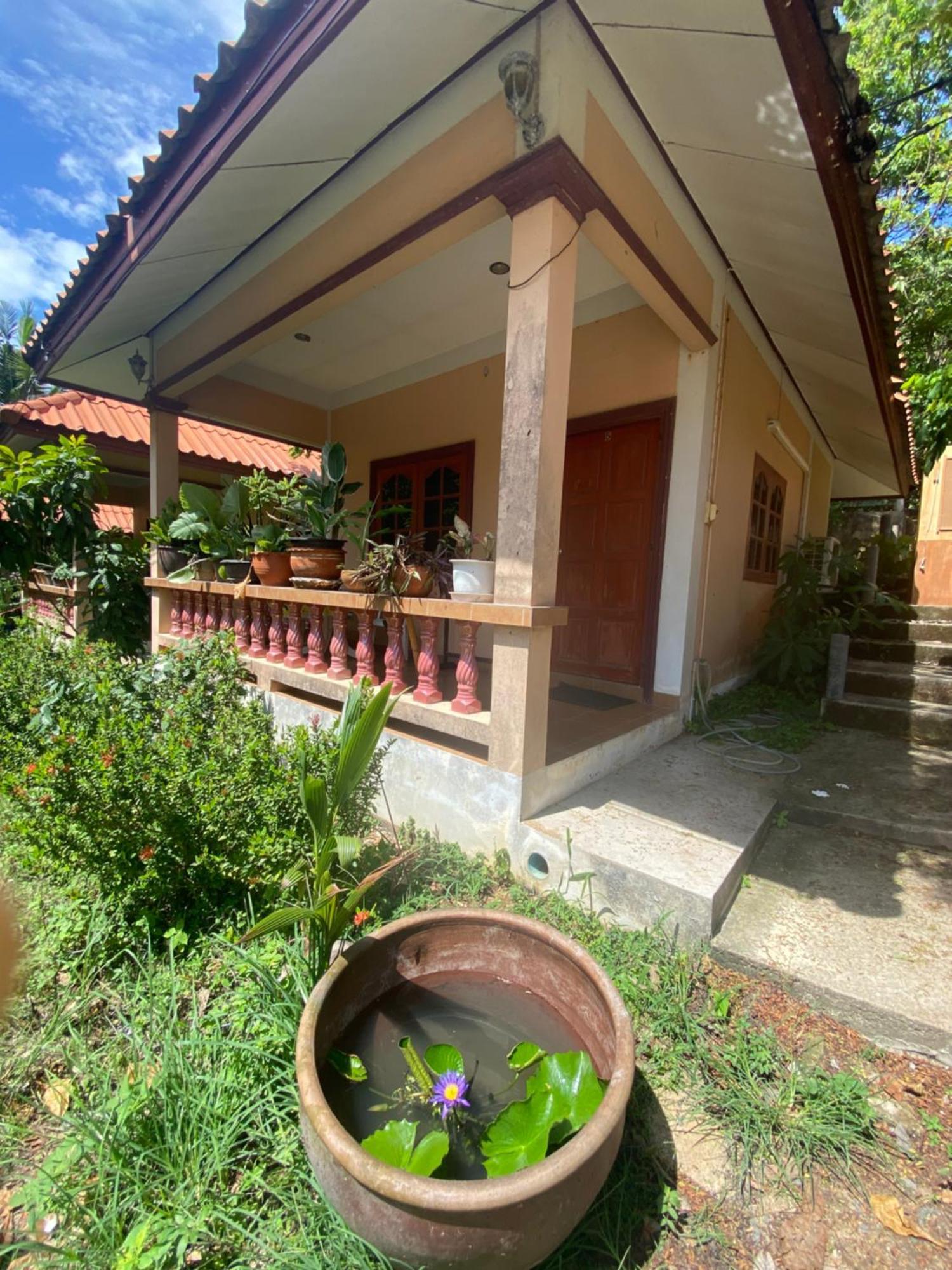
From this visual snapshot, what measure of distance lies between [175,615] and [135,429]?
11.0ft

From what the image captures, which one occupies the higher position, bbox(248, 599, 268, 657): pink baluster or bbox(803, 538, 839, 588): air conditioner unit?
bbox(803, 538, 839, 588): air conditioner unit

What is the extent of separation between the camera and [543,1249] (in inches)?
39.3

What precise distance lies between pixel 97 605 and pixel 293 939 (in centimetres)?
540

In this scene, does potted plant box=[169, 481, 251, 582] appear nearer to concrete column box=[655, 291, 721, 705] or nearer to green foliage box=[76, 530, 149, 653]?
green foliage box=[76, 530, 149, 653]

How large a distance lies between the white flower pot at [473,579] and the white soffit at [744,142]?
7.59 ft

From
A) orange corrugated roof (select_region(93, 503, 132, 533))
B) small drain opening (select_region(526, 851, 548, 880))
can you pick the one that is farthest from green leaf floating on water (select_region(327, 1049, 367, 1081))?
orange corrugated roof (select_region(93, 503, 132, 533))

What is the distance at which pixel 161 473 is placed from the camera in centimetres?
549

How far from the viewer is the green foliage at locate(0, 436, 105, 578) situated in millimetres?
4988

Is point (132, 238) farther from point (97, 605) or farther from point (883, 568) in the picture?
point (883, 568)

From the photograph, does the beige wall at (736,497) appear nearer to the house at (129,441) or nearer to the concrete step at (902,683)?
the concrete step at (902,683)

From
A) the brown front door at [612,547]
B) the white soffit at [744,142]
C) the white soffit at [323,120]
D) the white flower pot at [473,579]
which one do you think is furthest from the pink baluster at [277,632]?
the white soffit at [744,142]

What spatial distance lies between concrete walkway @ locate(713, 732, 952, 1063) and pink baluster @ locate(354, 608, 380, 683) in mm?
2176

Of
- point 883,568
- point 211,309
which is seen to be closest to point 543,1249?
point 211,309

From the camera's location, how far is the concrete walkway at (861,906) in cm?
158
